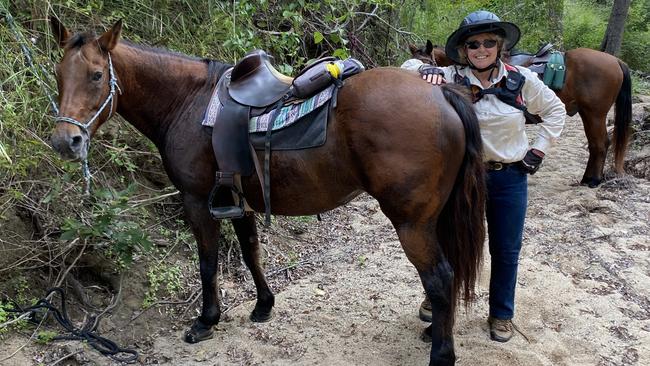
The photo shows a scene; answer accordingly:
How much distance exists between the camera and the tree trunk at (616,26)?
978 cm

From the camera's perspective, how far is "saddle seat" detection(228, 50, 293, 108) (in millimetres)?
2646

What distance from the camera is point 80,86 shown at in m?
2.37

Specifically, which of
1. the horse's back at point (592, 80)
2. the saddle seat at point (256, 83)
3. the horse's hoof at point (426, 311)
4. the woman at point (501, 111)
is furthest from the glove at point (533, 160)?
the horse's back at point (592, 80)

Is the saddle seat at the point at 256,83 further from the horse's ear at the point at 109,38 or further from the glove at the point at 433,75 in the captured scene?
the glove at the point at 433,75

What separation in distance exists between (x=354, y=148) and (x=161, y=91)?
1.18m

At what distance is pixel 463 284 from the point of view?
8.67ft

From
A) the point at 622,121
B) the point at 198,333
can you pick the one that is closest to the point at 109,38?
the point at 198,333

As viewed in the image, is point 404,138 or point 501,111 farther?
point 501,111

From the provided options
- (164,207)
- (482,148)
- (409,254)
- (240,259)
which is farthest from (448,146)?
(164,207)

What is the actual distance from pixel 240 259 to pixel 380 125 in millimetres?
2021

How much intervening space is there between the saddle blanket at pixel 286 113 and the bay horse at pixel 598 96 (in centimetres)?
342

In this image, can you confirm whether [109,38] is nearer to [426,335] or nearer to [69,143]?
[69,143]

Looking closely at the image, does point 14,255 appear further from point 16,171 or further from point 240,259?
point 240,259

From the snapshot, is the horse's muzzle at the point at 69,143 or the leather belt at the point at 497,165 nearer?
the horse's muzzle at the point at 69,143
